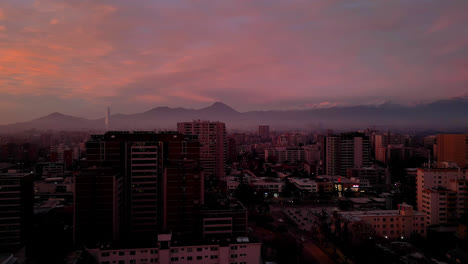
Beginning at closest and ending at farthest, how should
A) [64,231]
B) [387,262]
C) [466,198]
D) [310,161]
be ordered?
1. [387,262]
2. [64,231]
3. [466,198]
4. [310,161]

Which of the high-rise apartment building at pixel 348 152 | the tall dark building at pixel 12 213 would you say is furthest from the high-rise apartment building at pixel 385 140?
the tall dark building at pixel 12 213

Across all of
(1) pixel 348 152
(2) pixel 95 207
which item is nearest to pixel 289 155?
(1) pixel 348 152

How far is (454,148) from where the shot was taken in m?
24.2

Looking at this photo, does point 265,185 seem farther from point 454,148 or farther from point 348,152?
point 454,148

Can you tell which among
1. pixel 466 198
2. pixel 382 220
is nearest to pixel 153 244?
pixel 382 220

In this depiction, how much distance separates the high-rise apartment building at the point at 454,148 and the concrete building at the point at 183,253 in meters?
20.1

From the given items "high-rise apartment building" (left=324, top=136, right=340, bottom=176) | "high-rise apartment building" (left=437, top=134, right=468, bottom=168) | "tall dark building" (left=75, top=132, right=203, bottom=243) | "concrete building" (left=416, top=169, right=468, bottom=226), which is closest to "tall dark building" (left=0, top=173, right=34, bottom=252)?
"tall dark building" (left=75, top=132, right=203, bottom=243)

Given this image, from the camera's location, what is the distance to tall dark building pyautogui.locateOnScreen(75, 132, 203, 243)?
11078mm

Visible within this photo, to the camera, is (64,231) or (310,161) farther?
(310,161)

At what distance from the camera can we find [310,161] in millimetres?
36969

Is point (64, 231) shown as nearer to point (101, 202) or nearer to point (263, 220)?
point (101, 202)

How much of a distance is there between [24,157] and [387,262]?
23408 mm

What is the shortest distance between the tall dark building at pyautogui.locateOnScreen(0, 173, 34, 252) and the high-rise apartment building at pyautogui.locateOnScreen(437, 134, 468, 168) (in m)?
25.1

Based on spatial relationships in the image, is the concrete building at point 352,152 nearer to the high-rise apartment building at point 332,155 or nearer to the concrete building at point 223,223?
the high-rise apartment building at point 332,155
